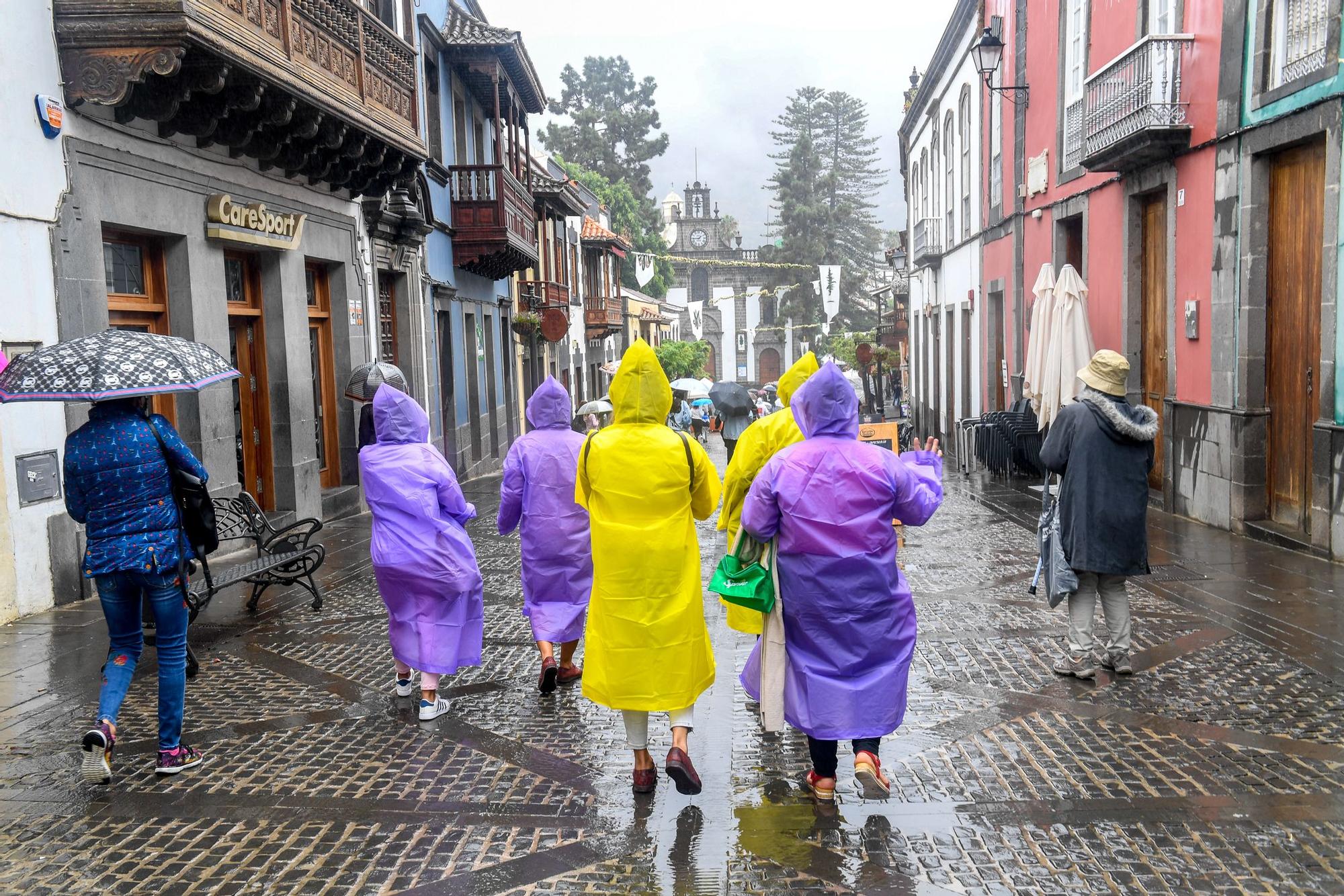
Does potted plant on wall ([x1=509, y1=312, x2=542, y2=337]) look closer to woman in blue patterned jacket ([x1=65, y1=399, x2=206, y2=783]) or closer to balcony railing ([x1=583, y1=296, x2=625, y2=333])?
balcony railing ([x1=583, y1=296, x2=625, y2=333])

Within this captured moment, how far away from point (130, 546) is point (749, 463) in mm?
3033

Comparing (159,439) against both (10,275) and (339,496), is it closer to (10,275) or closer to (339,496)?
(10,275)

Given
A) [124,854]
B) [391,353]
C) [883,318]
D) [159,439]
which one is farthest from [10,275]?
[883,318]

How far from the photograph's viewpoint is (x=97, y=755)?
A: 484 centimetres

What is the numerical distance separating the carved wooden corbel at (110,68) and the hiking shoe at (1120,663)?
7.86m

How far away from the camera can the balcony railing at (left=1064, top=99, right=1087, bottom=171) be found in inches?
590

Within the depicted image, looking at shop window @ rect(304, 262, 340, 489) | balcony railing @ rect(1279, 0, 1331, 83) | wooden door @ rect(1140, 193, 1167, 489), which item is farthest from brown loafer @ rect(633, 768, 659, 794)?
shop window @ rect(304, 262, 340, 489)

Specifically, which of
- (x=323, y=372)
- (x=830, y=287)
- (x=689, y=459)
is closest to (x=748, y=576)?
(x=689, y=459)

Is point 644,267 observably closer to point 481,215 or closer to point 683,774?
point 481,215

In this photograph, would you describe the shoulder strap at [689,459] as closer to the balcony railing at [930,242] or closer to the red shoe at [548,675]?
the red shoe at [548,675]

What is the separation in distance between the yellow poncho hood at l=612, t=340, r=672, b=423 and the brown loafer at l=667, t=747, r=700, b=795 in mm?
1429

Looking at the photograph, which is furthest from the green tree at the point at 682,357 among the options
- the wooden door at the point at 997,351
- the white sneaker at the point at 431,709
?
the white sneaker at the point at 431,709

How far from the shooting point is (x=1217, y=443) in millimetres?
11055

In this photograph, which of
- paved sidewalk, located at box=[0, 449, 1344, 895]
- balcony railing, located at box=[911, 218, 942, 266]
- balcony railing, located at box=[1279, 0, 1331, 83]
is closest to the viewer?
paved sidewalk, located at box=[0, 449, 1344, 895]
